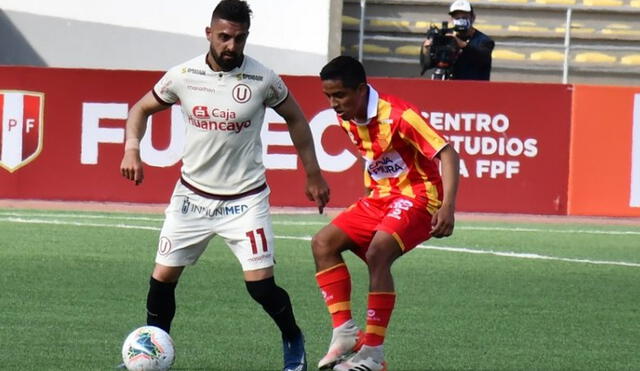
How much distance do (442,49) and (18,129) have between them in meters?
5.10

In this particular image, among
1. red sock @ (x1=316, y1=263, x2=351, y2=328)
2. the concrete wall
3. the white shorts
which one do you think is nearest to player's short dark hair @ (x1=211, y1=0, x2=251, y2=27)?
the white shorts

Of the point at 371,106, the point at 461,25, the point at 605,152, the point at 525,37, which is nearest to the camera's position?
the point at 371,106

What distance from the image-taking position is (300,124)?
25.5 ft

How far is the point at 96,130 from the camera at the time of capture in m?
17.0

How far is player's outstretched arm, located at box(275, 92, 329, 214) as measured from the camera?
772 centimetres

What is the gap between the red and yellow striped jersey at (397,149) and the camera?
7910mm

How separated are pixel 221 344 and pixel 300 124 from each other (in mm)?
1411

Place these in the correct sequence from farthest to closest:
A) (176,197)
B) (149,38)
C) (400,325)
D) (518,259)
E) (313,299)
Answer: (149,38) < (518,259) < (313,299) < (400,325) < (176,197)

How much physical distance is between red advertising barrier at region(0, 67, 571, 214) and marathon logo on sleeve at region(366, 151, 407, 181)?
874cm

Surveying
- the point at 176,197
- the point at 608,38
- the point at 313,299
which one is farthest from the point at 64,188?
the point at 608,38

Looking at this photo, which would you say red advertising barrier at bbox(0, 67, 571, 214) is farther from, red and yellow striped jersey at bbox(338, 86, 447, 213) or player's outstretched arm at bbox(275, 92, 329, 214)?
player's outstretched arm at bbox(275, 92, 329, 214)

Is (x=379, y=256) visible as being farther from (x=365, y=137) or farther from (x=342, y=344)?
(x=365, y=137)

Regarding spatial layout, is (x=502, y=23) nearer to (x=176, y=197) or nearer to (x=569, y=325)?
(x=569, y=325)

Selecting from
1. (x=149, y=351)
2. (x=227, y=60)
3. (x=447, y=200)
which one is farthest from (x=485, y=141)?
(x=149, y=351)
